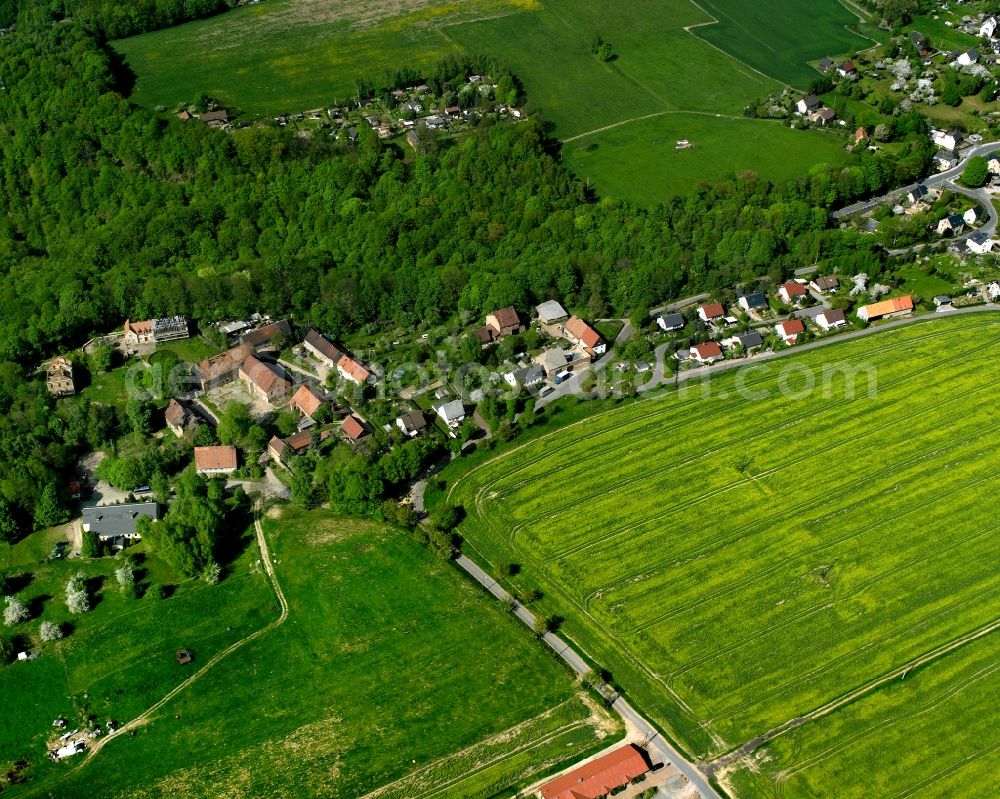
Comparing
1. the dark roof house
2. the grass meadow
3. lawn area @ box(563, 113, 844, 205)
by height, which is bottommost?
the grass meadow

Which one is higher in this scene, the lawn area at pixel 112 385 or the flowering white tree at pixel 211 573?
the lawn area at pixel 112 385

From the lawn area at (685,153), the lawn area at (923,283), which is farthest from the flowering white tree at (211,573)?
the lawn area at (923,283)

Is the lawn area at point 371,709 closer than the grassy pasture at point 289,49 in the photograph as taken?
Yes

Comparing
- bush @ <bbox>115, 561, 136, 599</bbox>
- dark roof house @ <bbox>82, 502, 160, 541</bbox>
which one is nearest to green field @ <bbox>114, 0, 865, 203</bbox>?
dark roof house @ <bbox>82, 502, 160, 541</bbox>

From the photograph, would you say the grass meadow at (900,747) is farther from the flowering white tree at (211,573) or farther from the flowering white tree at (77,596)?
the flowering white tree at (77,596)

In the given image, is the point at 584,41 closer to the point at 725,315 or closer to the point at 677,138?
the point at 677,138

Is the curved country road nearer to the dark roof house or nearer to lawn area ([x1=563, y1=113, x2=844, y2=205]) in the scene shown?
lawn area ([x1=563, y1=113, x2=844, y2=205])
